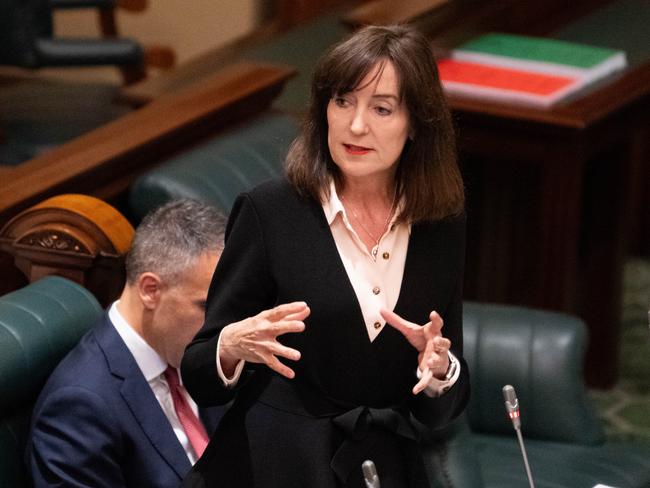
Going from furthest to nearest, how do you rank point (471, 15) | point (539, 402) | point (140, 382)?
point (471, 15) → point (539, 402) → point (140, 382)

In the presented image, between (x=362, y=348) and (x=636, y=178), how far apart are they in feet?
10.9

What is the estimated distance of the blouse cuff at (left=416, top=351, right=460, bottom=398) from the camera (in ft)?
6.23

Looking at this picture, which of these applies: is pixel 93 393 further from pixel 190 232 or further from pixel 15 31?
pixel 15 31

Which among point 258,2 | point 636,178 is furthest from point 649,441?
point 258,2

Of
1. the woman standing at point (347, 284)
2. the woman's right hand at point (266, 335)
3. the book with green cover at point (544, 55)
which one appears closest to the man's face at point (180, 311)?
the woman standing at point (347, 284)

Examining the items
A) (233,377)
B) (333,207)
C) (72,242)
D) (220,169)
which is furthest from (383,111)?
(220,169)

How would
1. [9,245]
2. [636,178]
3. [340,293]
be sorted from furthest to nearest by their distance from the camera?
[636,178] → [9,245] → [340,293]

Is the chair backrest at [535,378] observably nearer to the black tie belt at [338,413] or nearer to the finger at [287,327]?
the black tie belt at [338,413]

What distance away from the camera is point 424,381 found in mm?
1812

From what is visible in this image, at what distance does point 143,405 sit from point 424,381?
63 cm

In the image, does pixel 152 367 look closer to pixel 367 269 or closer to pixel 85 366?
pixel 85 366

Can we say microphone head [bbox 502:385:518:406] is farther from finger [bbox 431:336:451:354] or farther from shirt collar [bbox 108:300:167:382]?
shirt collar [bbox 108:300:167:382]

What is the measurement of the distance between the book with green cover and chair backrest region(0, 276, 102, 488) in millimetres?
1940

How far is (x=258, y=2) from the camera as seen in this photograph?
5.73 meters
